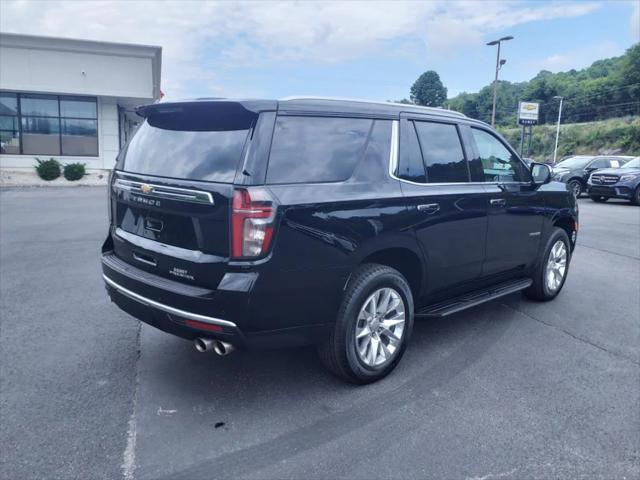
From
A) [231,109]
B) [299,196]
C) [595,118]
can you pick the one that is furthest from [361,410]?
[595,118]

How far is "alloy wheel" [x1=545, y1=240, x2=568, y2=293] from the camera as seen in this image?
5.86 m

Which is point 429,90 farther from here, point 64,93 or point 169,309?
point 169,309

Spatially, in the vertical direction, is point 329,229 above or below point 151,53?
below

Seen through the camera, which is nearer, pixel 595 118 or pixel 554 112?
pixel 595 118

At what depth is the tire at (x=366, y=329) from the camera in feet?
11.6

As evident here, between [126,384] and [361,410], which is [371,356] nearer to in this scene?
[361,410]

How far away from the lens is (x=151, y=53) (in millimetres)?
26672

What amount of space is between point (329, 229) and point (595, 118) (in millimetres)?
102331

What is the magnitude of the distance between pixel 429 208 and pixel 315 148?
3.66 ft

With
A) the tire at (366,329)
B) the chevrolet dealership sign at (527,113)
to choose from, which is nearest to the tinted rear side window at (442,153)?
the tire at (366,329)

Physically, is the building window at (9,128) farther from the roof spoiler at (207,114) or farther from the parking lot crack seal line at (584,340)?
the parking lot crack seal line at (584,340)

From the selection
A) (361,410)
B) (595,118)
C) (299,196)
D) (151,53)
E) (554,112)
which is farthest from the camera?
(554,112)

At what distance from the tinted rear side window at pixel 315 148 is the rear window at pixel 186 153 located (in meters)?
0.24

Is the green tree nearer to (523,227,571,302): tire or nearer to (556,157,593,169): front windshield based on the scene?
(556,157,593,169): front windshield
